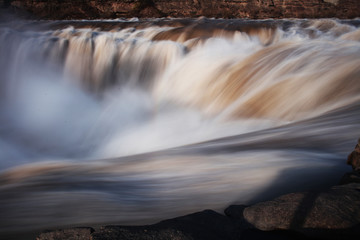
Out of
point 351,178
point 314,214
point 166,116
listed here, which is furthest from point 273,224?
point 166,116

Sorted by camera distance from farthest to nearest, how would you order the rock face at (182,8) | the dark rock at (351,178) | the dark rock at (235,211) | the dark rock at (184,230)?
1. the rock face at (182,8)
2. the dark rock at (351,178)
3. the dark rock at (235,211)
4. the dark rock at (184,230)

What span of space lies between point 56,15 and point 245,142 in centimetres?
1111

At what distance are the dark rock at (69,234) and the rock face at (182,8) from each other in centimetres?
1165

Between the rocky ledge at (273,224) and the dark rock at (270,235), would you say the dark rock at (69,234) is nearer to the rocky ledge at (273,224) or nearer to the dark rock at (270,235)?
the rocky ledge at (273,224)

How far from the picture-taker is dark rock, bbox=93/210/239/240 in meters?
1.99

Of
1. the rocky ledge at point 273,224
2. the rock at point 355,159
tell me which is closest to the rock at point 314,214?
the rocky ledge at point 273,224

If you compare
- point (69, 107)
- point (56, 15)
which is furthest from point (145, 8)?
point (69, 107)

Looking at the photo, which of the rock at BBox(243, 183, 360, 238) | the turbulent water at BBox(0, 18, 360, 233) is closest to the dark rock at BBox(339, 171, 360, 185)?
the turbulent water at BBox(0, 18, 360, 233)

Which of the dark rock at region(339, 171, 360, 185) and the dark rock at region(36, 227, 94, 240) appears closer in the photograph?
the dark rock at region(36, 227, 94, 240)

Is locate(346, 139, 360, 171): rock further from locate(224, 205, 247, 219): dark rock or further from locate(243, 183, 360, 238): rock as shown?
locate(224, 205, 247, 219): dark rock

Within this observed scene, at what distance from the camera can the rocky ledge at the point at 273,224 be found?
2.02m

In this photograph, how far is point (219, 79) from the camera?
7.09m

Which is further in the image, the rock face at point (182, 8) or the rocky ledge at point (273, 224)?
the rock face at point (182, 8)

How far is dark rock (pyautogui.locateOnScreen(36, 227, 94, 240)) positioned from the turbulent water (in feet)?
1.09
